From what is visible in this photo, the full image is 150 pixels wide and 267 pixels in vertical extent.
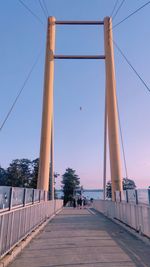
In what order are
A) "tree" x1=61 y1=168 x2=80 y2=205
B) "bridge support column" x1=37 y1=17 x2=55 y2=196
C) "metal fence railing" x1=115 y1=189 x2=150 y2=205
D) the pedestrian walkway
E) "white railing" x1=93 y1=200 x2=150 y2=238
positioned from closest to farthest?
the pedestrian walkway
"white railing" x1=93 y1=200 x2=150 y2=238
"metal fence railing" x1=115 y1=189 x2=150 y2=205
"bridge support column" x1=37 y1=17 x2=55 y2=196
"tree" x1=61 y1=168 x2=80 y2=205

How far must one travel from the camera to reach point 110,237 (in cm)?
1016

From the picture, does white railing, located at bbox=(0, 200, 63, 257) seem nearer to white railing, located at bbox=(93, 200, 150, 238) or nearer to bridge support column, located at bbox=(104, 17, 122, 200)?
white railing, located at bbox=(93, 200, 150, 238)

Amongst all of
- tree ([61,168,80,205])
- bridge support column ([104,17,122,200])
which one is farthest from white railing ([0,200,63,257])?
tree ([61,168,80,205])

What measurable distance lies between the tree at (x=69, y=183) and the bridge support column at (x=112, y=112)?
3975 cm

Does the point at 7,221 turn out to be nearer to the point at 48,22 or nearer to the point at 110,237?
the point at 110,237

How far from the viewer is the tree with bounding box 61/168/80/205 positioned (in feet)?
212

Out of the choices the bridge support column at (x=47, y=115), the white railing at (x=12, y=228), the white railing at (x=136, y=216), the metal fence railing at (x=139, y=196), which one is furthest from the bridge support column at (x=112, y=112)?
the white railing at (x=12, y=228)

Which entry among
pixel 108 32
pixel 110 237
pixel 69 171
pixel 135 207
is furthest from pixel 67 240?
pixel 69 171

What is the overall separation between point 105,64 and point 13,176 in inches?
1288

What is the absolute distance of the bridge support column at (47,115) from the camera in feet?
74.9

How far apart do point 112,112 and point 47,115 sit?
4694 millimetres

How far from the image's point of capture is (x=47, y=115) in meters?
24.4

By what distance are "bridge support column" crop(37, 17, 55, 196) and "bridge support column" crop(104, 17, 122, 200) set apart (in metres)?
4.25

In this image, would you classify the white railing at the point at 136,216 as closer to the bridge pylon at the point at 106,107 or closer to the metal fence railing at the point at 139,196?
the metal fence railing at the point at 139,196
